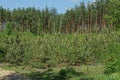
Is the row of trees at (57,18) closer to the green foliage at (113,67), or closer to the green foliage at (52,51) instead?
the green foliage at (52,51)

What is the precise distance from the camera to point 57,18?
78.8 meters

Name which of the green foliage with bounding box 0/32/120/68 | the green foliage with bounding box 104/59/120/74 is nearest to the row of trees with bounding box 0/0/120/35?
the green foliage with bounding box 0/32/120/68

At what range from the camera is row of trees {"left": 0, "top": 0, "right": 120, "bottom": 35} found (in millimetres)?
69688

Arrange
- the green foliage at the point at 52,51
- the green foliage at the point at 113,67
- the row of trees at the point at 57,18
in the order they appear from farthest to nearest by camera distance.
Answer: the row of trees at the point at 57,18
the green foliage at the point at 52,51
the green foliage at the point at 113,67

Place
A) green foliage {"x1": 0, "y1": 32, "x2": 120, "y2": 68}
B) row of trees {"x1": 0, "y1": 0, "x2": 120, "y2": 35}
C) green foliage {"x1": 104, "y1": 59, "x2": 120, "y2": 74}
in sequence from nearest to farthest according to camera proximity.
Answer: green foliage {"x1": 104, "y1": 59, "x2": 120, "y2": 74}
green foliage {"x1": 0, "y1": 32, "x2": 120, "y2": 68}
row of trees {"x1": 0, "y1": 0, "x2": 120, "y2": 35}

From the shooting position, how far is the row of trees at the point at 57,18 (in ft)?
229

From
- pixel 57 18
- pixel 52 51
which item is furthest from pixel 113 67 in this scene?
pixel 57 18

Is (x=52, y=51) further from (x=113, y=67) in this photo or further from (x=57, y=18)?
(x=57, y=18)

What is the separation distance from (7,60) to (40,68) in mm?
3145

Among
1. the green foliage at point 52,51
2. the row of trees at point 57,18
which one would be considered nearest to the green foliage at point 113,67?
the green foliage at point 52,51

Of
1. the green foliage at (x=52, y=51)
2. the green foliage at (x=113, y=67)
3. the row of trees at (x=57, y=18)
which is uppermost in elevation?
the row of trees at (x=57, y=18)

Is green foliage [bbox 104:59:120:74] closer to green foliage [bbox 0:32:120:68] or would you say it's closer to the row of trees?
green foliage [bbox 0:32:120:68]

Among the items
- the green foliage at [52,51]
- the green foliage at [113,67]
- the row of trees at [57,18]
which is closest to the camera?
the green foliage at [113,67]

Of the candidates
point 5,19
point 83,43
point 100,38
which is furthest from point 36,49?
point 5,19
